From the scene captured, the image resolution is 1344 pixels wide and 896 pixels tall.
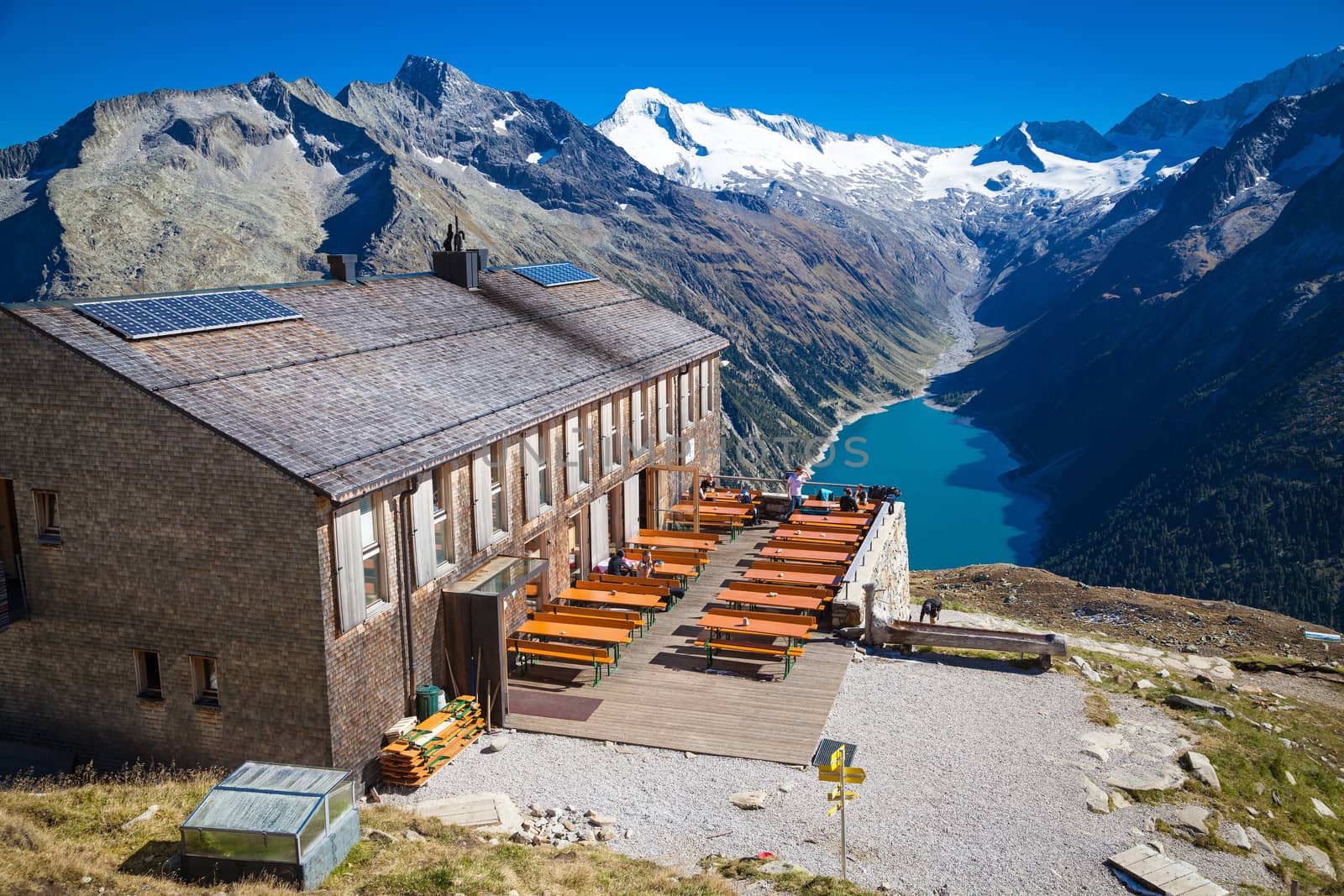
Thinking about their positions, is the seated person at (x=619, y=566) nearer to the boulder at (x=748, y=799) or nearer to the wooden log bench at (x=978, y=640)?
→ the wooden log bench at (x=978, y=640)

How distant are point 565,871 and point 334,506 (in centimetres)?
785

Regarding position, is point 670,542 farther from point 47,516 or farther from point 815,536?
point 47,516

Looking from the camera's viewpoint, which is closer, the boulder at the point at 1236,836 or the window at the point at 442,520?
the boulder at the point at 1236,836

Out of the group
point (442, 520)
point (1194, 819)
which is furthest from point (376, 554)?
point (1194, 819)

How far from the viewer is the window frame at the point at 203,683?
20703 mm

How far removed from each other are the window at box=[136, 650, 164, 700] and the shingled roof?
213 inches

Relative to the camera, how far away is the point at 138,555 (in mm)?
20594

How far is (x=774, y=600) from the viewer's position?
29.5 meters

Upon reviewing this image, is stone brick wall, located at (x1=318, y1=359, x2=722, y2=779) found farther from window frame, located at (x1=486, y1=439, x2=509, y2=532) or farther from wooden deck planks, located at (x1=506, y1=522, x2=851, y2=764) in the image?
wooden deck planks, located at (x1=506, y1=522, x2=851, y2=764)

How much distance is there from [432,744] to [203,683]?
4.64 metres

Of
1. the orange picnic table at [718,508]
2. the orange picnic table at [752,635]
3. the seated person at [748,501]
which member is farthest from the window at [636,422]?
the orange picnic table at [752,635]

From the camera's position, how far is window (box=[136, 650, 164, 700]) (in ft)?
69.7

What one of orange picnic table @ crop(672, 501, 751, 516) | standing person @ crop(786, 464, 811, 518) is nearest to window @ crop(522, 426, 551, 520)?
orange picnic table @ crop(672, 501, 751, 516)

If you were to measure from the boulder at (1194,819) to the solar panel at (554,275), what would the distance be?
27.8m
